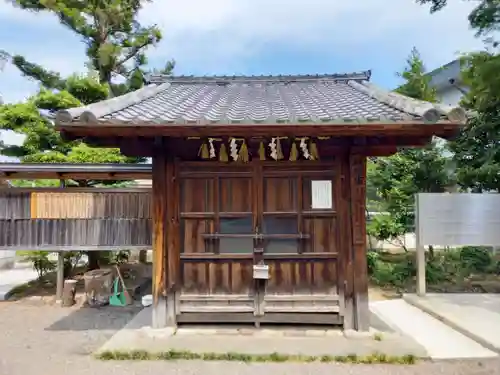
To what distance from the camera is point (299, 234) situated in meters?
5.34

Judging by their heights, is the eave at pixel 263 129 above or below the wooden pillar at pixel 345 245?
above

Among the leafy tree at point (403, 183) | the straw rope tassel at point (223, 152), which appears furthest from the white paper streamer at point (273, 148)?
the leafy tree at point (403, 183)

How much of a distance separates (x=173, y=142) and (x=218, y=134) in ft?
3.11

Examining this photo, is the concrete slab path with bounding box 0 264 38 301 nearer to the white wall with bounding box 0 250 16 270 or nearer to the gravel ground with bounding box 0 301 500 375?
the white wall with bounding box 0 250 16 270

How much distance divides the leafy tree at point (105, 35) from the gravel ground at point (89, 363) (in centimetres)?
679

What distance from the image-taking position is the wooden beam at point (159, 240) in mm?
5262

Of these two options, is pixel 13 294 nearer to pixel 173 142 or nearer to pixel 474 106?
pixel 173 142

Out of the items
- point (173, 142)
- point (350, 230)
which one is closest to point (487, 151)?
point (350, 230)

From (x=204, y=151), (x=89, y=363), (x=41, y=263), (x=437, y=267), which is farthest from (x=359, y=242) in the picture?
(x=41, y=263)

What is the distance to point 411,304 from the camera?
7.27 meters

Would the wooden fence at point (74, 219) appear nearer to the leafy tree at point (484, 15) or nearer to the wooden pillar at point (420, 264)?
the wooden pillar at point (420, 264)

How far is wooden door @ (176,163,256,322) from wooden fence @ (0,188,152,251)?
7.32 feet

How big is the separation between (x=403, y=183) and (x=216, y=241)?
598cm

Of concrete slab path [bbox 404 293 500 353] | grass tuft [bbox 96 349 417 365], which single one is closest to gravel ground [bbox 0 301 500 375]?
grass tuft [bbox 96 349 417 365]
